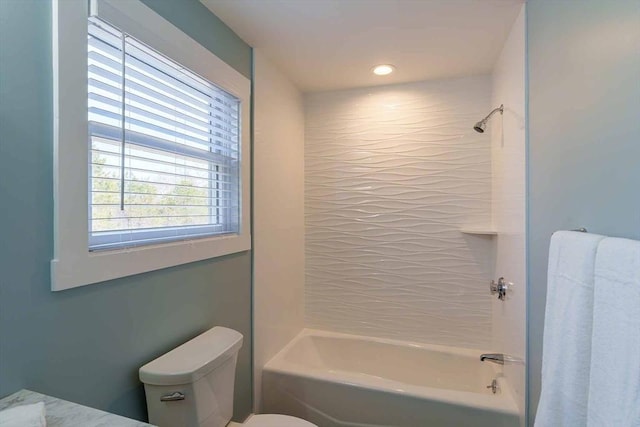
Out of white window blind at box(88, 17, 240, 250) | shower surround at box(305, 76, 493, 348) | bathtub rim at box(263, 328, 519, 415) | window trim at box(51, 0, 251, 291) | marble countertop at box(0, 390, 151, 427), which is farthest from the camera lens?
shower surround at box(305, 76, 493, 348)

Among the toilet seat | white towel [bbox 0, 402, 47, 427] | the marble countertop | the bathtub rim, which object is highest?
white towel [bbox 0, 402, 47, 427]

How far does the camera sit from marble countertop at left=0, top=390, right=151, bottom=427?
72 centimetres

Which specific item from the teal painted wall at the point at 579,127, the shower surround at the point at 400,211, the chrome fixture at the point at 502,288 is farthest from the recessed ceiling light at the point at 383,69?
the chrome fixture at the point at 502,288

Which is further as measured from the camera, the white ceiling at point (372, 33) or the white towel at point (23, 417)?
the white ceiling at point (372, 33)

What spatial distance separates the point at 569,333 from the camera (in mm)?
808

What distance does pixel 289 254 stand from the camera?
2.39 metres

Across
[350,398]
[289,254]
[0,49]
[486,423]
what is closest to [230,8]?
[0,49]

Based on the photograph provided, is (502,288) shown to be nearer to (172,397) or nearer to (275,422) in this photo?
(275,422)

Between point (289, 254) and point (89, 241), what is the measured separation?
4.95 ft

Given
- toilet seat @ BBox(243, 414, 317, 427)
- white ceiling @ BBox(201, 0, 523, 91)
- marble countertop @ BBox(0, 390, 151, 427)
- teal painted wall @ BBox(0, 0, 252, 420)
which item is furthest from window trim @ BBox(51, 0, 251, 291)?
toilet seat @ BBox(243, 414, 317, 427)

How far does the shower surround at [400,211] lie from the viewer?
229cm

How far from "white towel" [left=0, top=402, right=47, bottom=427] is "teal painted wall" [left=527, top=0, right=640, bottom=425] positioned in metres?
1.28

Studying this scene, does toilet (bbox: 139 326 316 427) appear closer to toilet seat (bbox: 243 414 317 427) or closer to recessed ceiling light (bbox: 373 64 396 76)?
toilet seat (bbox: 243 414 317 427)

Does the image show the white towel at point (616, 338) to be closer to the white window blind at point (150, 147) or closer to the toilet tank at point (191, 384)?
the toilet tank at point (191, 384)
